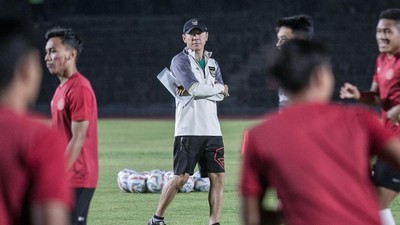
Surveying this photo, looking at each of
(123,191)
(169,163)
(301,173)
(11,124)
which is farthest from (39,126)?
(169,163)

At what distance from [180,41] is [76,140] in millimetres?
25290

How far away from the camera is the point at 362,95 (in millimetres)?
6836

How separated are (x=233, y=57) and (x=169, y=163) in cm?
1537

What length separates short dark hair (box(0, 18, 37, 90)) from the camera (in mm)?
3363

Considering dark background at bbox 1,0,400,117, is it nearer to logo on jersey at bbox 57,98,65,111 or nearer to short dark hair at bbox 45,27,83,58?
short dark hair at bbox 45,27,83,58

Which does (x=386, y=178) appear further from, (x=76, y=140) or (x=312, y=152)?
(x=312, y=152)

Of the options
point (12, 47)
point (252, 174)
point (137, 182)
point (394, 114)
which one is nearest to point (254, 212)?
point (252, 174)

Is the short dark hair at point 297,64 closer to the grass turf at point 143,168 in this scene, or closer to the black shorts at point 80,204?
the black shorts at point 80,204

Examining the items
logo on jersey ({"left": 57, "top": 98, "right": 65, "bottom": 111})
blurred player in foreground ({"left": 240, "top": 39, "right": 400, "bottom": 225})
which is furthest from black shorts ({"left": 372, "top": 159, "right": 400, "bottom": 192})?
blurred player in foreground ({"left": 240, "top": 39, "right": 400, "bottom": 225})

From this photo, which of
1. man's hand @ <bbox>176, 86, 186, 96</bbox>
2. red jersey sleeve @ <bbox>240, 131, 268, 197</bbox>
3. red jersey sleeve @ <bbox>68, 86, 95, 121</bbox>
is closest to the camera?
red jersey sleeve @ <bbox>240, 131, 268, 197</bbox>

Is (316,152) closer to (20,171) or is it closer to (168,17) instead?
(20,171)

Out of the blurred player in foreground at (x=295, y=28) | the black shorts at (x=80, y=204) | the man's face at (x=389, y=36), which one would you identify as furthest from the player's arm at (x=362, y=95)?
the black shorts at (x=80, y=204)

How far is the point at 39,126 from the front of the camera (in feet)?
11.1

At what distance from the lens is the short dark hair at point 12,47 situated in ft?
11.0
